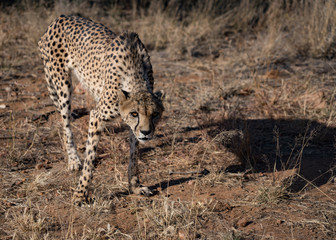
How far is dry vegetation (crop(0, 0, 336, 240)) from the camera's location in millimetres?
3156

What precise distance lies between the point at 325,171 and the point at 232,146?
0.93m

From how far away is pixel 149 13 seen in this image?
871 centimetres

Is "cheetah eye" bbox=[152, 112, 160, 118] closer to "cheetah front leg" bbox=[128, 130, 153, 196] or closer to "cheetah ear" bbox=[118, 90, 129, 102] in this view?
"cheetah ear" bbox=[118, 90, 129, 102]

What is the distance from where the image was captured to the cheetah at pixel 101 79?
323cm

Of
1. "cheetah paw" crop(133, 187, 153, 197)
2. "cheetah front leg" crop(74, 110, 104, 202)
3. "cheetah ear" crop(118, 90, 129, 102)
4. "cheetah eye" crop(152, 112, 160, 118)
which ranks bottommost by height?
"cheetah paw" crop(133, 187, 153, 197)

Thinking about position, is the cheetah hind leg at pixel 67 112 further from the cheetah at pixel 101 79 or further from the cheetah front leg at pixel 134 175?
the cheetah front leg at pixel 134 175

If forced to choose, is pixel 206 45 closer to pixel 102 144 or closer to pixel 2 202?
pixel 102 144

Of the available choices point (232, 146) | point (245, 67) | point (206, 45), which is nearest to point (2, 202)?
point (232, 146)

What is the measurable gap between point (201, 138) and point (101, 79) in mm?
1421

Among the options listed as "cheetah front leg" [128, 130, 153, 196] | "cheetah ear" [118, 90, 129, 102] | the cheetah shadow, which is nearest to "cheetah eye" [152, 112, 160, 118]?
"cheetah ear" [118, 90, 129, 102]

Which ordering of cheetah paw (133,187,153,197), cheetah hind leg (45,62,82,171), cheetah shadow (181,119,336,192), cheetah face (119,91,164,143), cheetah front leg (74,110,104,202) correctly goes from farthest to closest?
cheetah hind leg (45,62,82,171) < cheetah shadow (181,119,336,192) < cheetah paw (133,187,153,197) < cheetah front leg (74,110,104,202) < cheetah face (119,91,164,143)

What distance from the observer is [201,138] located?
4.66 meters

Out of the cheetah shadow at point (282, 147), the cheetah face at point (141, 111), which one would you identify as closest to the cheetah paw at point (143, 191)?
the cheetah face at point (141, 111)

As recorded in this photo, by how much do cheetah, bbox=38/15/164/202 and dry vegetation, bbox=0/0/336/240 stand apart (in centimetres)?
23
